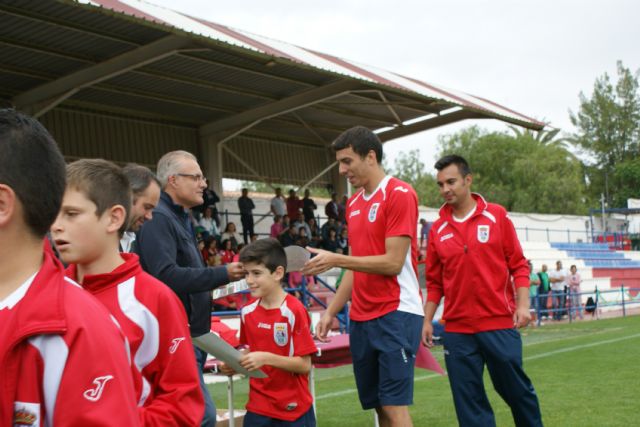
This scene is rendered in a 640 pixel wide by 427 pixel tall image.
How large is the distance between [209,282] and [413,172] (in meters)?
96.4

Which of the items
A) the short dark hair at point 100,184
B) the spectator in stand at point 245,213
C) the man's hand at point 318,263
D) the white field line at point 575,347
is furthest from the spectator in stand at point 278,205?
the short dark hair at point 100,184

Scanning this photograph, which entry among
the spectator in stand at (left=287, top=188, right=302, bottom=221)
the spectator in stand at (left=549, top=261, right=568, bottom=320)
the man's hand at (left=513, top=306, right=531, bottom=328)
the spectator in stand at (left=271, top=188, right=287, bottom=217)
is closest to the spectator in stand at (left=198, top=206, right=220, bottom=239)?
the spectator in stand at (left=271, top=188, right=287, bottom=217)

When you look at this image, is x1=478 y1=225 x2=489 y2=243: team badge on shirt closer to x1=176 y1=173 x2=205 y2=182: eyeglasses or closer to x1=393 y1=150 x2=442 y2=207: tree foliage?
x1=176 y1=173 x2=205 y2=182: eyeglasses

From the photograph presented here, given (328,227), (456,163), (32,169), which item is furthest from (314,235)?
(32,169)

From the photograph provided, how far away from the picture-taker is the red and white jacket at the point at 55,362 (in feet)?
5.14

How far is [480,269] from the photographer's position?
6.12m

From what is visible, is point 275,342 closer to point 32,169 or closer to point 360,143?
point 360,143

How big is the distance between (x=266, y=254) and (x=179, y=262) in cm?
101

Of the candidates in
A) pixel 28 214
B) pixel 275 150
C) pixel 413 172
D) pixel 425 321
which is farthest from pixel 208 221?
pixel 413 172

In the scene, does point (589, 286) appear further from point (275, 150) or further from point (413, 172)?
point (413, 172)

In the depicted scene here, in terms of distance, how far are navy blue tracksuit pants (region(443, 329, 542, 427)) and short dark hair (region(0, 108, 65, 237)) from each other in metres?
4.72

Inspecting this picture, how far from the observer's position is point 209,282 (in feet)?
14.7

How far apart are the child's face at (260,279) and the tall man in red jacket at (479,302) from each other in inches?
52.4

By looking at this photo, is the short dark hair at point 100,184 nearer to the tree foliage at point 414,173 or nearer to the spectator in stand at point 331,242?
the spectator in stand at point 331,242
